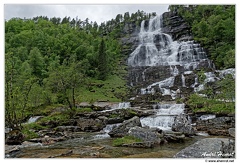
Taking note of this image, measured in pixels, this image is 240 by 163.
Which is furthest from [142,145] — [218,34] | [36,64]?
[218,34]

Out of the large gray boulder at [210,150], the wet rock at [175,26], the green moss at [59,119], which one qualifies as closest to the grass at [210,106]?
the large gray boulder at [210,150]

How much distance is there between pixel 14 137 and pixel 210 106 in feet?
53.7

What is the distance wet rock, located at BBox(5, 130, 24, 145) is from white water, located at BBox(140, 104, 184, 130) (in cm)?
930

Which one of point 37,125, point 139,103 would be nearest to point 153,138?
point 37,125

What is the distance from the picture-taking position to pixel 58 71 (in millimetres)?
23469

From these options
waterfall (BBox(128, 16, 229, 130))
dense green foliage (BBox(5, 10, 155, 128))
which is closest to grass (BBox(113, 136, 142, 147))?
dense green foliage (BBox(5, 10, 155, 128))

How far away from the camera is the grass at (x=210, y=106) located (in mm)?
19625

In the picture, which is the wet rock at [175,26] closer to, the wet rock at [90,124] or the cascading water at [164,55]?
the cascading water at [164,55]

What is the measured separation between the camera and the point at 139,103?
2814 centimetres

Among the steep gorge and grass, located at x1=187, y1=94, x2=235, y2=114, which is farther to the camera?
the steep gorge

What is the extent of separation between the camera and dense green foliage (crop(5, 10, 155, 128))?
1538 cm

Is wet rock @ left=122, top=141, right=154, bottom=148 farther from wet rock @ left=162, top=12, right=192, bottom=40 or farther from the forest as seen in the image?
wet rock @ left=162, top=12, right=192, bottom=40

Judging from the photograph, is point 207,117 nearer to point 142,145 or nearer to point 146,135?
point 146,135

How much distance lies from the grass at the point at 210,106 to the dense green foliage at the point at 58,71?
1156 centimetres
